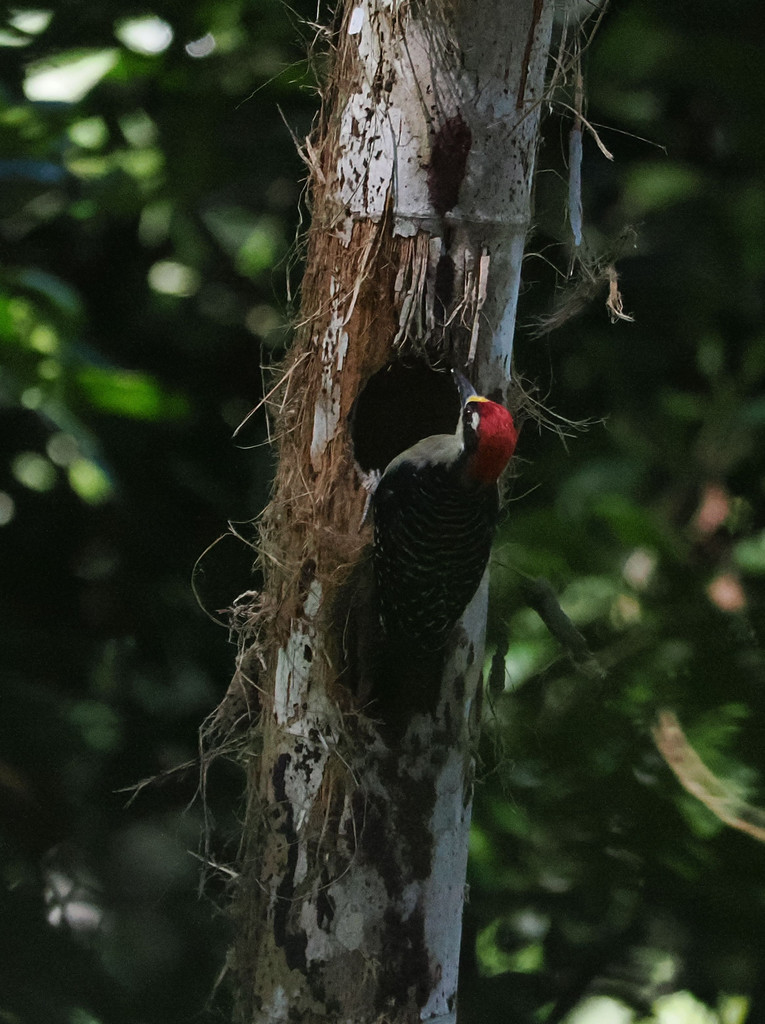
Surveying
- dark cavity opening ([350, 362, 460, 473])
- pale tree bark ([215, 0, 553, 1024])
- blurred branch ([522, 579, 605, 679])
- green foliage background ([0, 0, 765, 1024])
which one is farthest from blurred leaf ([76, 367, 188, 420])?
blurred branch ([522, 579, 605, 679])

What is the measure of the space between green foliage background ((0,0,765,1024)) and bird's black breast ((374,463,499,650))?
371 millimetres

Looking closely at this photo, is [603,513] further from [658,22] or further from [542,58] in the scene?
[658,22]

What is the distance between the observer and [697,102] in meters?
2.34

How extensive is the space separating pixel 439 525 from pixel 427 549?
52mm

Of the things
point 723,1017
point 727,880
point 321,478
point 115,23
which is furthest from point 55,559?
point 723,1017

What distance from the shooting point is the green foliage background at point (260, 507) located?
2.10m

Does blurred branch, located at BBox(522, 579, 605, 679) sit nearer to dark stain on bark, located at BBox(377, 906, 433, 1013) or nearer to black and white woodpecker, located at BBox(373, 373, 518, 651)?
black and white woodpecker, located at BBox(373, 373, 518, 651)

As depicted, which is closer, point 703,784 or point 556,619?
point 556,619

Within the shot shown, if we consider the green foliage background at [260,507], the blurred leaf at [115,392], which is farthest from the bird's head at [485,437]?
the blurred leaf at [115,392]

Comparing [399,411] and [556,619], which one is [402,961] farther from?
[399,411]

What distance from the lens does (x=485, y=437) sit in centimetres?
159

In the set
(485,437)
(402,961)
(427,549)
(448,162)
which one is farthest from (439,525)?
(402,961)

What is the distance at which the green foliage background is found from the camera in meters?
2.10

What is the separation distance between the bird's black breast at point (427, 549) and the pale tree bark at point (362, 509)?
0.23 ft
